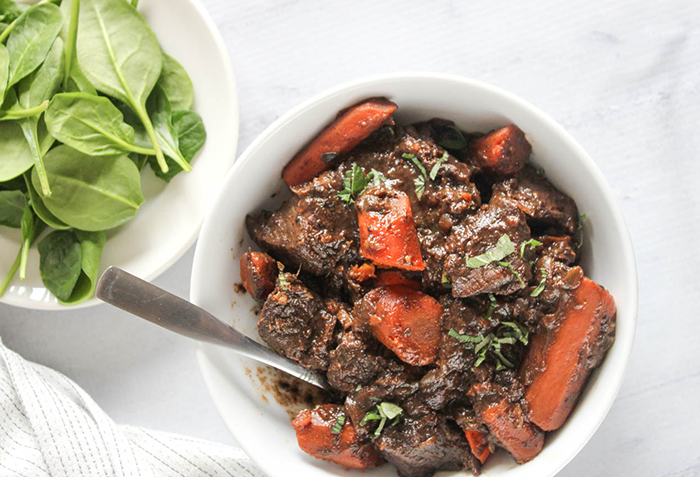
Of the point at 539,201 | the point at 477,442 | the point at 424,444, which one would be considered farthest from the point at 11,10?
the point at 477,442

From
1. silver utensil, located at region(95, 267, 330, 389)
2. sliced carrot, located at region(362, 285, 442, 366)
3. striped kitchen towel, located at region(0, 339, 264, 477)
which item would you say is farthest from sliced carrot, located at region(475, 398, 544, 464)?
striped kitchen towel, located at region(0, 339, 264, 477)

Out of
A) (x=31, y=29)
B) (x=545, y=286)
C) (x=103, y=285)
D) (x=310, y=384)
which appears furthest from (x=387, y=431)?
(x=31, y=29)

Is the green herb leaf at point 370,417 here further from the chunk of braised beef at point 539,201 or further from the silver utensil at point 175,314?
the chunk of braised beef at point 539,201

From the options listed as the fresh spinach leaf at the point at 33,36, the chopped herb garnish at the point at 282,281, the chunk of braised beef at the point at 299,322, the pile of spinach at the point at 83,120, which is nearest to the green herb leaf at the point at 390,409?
the chunk of braised beef at the point at 299,322

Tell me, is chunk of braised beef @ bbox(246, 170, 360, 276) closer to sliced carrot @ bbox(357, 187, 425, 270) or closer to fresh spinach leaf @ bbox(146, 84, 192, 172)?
sliced carrot @ bbox(357, 187, 425, 270)

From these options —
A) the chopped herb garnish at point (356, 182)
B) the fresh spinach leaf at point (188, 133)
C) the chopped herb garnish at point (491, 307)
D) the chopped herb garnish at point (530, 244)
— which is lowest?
the chopped herb garnish at point (491, 307)

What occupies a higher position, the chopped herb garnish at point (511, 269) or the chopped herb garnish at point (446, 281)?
the chopped herb garnish at point (511, 269)

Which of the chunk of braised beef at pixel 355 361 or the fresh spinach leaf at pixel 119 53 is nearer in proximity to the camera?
the chunk of braised beef at pixel 355 361

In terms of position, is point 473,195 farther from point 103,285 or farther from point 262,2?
A: point 262,2
